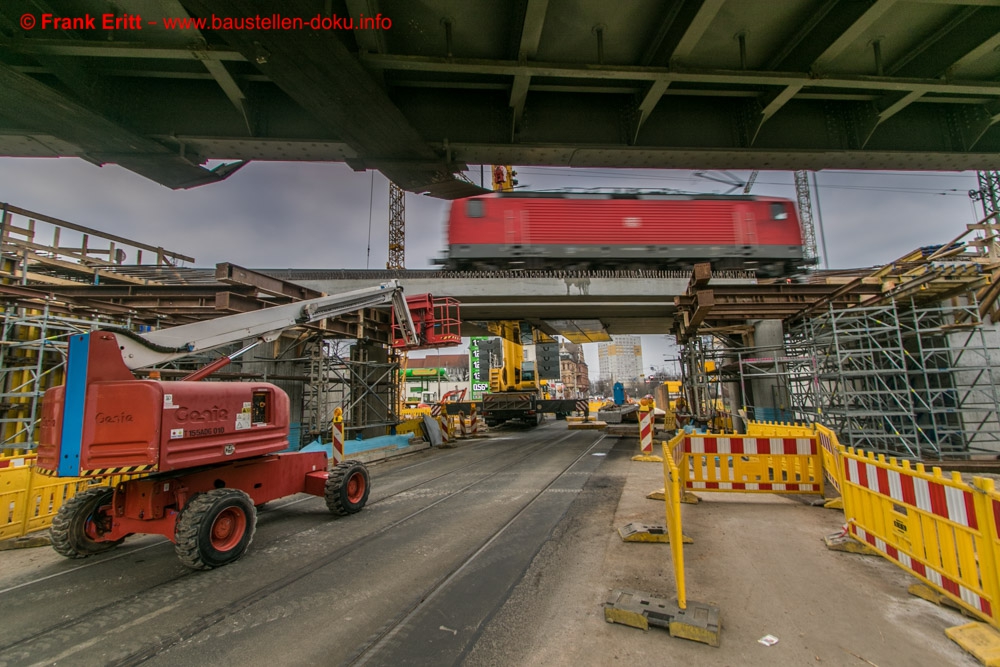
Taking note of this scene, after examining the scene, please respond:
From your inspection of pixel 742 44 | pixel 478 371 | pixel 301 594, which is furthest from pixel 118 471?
pixel 478 371

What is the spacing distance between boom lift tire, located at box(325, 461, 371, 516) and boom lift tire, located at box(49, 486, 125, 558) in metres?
2.53

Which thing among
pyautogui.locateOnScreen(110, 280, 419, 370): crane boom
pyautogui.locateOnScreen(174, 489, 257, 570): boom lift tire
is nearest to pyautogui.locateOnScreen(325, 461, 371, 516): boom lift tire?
pyautogui.locateOnScreen(174, 489, 257, 570): boom lift tire

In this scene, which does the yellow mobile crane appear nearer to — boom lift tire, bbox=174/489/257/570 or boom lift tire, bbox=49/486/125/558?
boom lift tire, bbox=174/489/257/570

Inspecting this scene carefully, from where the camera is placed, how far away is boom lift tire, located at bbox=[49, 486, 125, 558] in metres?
4.91

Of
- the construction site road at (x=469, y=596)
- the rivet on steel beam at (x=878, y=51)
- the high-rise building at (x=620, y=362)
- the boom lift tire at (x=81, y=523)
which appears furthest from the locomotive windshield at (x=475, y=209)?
the high-rise building at (x=620, y=362)

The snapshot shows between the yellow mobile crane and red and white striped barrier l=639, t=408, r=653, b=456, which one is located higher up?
the yellow mobile crane

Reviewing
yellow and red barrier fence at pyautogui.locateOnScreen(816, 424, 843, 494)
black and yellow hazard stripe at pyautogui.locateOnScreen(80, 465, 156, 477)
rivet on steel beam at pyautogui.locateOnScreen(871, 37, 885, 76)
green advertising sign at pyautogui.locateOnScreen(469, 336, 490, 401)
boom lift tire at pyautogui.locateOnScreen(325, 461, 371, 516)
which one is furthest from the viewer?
green advertising sign at pyautogui.locateOnScreen(469, 336, 490, 401)

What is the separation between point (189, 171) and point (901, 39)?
882cm

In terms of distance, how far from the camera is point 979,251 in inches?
428

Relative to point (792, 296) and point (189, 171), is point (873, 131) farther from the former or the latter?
point (189, 171)

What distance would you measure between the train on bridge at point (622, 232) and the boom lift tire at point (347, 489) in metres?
10.6

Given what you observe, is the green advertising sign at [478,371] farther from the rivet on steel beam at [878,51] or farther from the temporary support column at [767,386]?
the rivet on steel beam at [878,51]

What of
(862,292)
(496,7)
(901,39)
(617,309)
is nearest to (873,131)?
(901,39)

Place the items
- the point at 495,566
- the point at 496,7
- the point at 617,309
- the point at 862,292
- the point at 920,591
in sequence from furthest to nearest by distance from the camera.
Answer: the point at 617,309 < the point at 862,292 < the point at 495,566 < the point at 496,7 < the point at 920,591
